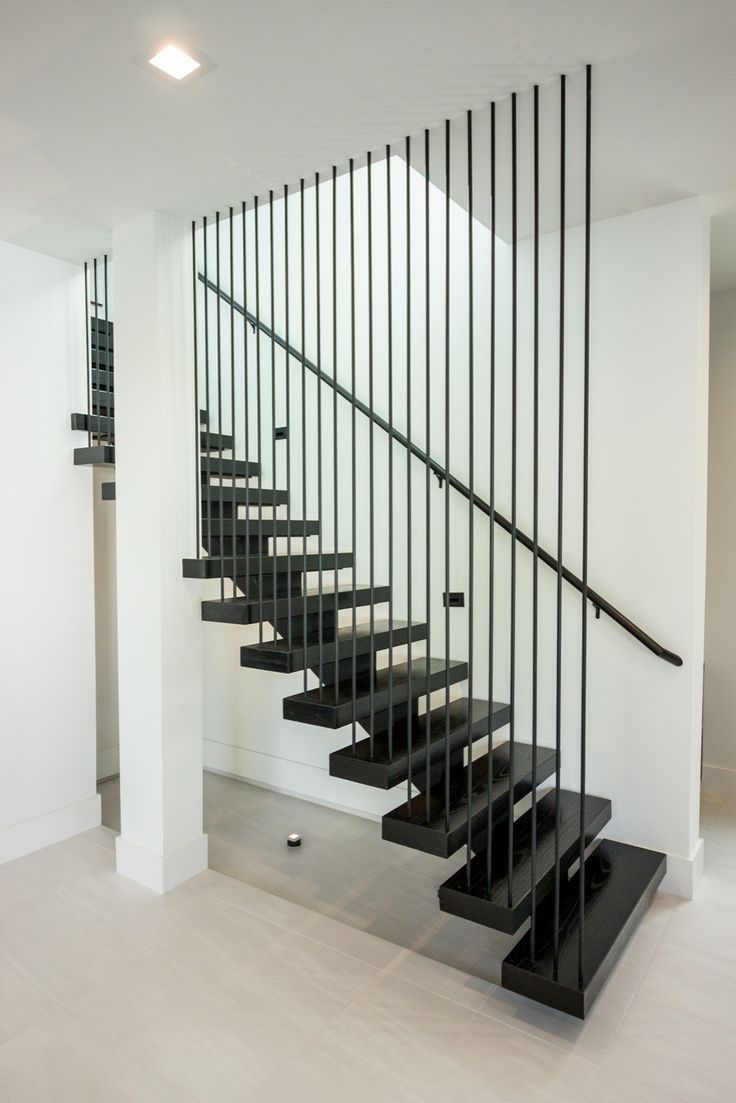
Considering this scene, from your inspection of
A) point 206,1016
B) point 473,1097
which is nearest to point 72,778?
point 206,1016

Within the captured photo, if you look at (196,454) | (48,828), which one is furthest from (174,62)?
(48,828)

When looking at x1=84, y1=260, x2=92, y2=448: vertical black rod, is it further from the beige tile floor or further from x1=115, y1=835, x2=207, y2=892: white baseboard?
the beige tile floor

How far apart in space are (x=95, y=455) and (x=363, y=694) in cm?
177

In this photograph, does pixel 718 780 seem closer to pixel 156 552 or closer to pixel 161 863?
pixel 161 863

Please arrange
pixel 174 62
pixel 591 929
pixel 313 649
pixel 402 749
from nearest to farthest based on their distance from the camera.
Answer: pixel 174 62, pixel 591 929, pixel 402 749, pixel 313 649

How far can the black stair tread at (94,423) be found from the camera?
3379mm

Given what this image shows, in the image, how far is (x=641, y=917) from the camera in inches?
98.1

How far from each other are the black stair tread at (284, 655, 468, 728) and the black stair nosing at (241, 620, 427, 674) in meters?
0.11

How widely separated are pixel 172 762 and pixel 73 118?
232cm

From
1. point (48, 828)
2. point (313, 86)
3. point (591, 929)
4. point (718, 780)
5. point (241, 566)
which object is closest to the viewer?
point (313, 86)

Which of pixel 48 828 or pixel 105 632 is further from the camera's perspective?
pixel 105 632

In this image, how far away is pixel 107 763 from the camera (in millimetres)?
4203

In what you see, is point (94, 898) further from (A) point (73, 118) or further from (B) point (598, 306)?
(B) point (598, 306)

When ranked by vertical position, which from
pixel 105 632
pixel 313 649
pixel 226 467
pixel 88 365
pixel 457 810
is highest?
pixel 88 365
